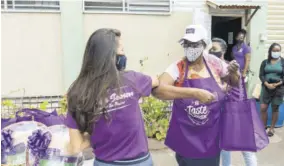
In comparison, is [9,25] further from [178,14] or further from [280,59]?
[280,59]

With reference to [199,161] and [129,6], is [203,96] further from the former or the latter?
[129,6]

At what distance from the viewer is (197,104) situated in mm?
2426

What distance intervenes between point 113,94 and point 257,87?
5.22m

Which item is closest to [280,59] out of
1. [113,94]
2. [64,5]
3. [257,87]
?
[257,87]

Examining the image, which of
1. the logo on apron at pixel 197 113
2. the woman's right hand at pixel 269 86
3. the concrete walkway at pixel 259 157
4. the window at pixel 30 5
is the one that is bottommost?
the concrete walkway at pixel 259 157

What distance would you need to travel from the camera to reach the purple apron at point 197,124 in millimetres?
2447

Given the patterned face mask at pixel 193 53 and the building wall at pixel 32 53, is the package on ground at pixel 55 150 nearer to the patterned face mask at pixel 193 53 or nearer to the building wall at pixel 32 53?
the patterned face mask at pixel 193 53

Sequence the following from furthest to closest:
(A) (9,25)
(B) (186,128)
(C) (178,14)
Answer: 1. (C) (178,14)
2. (A) (9,25)
3. (B) (186,128)

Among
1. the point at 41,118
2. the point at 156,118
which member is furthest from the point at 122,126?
the point at 156,118

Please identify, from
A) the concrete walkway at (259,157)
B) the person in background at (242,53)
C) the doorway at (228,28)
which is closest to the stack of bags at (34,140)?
the concrete walkway at (259,157)

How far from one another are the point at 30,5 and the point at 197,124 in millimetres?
4882

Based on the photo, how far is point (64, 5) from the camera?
6.25m

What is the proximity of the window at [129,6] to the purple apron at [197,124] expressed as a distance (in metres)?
4.29

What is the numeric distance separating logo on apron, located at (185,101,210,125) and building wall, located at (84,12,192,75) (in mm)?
4186
